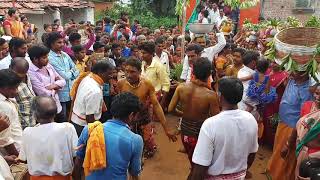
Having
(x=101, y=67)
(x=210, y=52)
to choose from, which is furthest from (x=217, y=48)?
(x=101, y=67)

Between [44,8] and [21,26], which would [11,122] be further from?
[44,8]

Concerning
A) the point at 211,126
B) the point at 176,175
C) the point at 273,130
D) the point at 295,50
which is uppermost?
the point at 295,50

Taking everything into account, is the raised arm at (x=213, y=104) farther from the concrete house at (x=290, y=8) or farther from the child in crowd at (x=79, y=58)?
the concrete house at (x=290, y=8)

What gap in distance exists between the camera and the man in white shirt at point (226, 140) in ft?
10.4

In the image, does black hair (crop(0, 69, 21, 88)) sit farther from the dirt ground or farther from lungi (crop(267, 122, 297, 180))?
lungi (crop(267, 122, 297, 180))

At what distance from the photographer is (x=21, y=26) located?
10.4 meters

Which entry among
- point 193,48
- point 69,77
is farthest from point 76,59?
point 193,48

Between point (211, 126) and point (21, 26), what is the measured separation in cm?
873

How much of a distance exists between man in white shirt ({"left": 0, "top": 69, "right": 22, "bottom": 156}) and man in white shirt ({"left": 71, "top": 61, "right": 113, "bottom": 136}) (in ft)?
2.50

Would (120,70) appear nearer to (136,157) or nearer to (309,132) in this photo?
(136,157)

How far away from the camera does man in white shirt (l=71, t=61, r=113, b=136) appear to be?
13.7 ft

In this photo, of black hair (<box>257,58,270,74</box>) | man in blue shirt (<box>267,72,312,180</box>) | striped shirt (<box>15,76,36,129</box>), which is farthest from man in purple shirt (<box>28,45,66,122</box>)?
man in blue shirt (<box>267,72,312,180</box>)

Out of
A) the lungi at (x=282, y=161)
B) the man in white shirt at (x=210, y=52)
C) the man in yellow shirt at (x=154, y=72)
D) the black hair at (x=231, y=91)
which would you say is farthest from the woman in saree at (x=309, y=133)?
the man in white shirt at (x=210, y=52)

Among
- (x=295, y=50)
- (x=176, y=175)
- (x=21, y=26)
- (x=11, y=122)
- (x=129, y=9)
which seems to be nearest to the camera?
(x=11, y=122)
